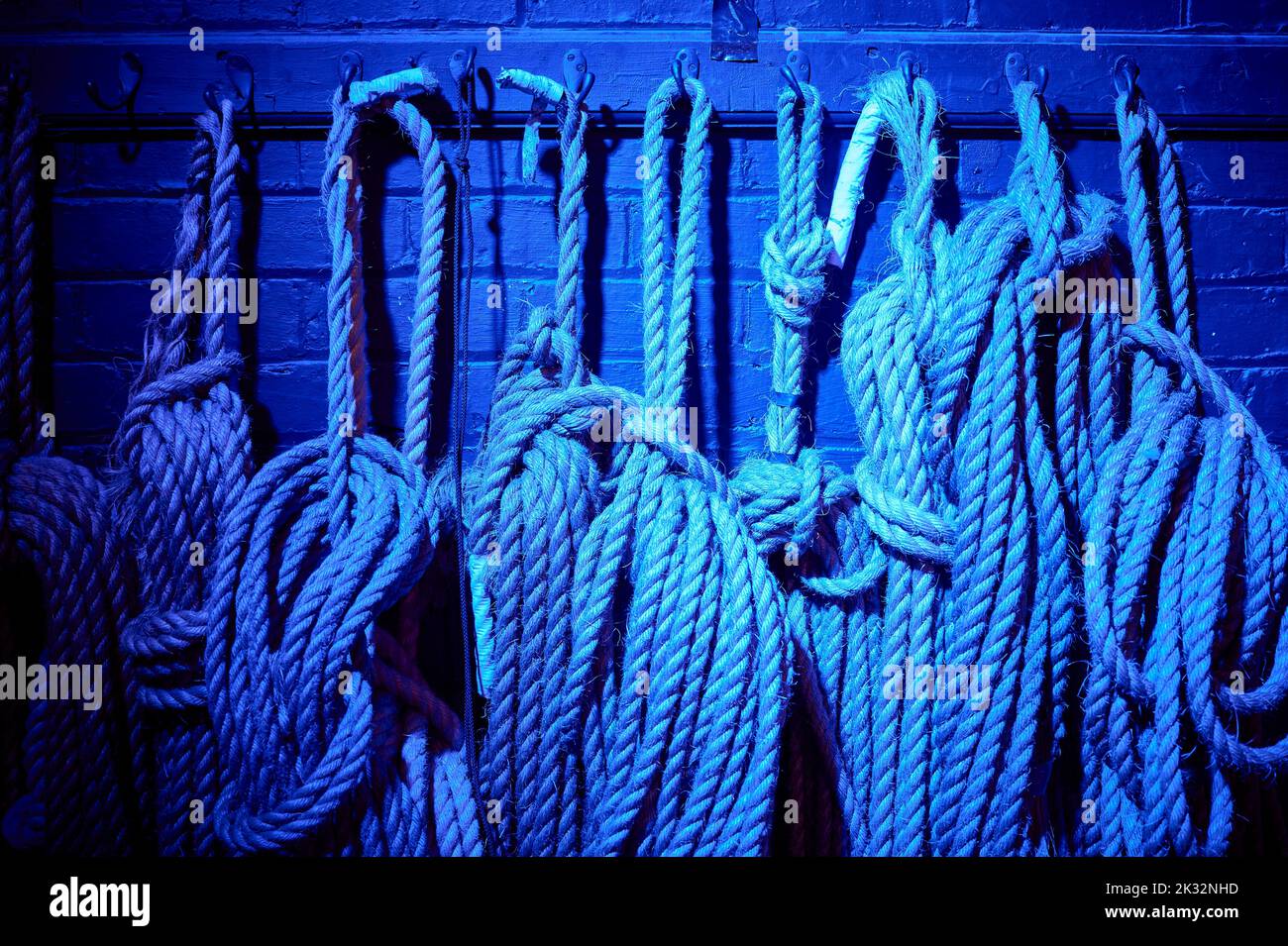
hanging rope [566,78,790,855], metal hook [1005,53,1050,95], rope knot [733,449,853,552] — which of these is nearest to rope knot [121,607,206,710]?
hanging rope [566,78,790,855]

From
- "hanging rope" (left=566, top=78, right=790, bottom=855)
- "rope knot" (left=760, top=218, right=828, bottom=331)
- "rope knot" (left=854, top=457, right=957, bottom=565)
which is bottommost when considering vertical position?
"hanging rope" (left=566, top=78, right=790, bottom=855)

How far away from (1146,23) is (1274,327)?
0.42 metres

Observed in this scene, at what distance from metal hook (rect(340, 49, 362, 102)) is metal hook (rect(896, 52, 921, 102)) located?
0.65 metres

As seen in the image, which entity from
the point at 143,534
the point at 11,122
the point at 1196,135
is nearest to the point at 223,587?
the point at 143,534

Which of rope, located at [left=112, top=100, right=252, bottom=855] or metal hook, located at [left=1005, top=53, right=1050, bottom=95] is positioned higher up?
metal hook, located at [left=1005, top=53, right=1050, bottom=95]

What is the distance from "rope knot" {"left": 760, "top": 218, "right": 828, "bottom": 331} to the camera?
86 cm

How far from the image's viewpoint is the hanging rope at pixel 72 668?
2.72 ft

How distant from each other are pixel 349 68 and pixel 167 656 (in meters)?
0.70

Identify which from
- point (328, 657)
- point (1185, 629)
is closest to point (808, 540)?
point (1185, 629)

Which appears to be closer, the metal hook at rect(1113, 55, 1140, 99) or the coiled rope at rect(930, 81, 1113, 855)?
the coiled rope at rect(930, 81, 1113, 855)

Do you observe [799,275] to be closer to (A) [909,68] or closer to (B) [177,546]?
(A) [909,68]

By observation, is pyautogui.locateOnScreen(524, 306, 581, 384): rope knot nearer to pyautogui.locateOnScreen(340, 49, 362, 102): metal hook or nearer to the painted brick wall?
the painted brick wall

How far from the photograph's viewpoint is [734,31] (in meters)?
0.94
